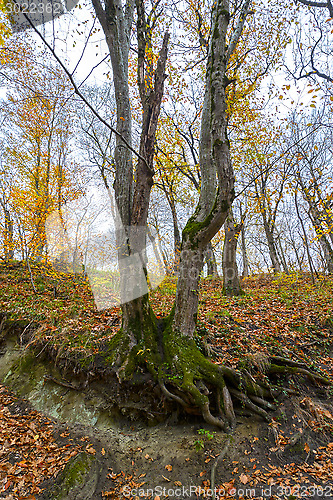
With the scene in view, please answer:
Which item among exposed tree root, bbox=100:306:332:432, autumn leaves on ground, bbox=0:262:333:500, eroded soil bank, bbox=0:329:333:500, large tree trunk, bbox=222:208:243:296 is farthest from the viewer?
large tree trunk, bbox=222:208:243:296

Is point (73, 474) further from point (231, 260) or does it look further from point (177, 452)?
point (231, 260)

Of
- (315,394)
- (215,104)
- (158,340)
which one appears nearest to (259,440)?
(315,394)

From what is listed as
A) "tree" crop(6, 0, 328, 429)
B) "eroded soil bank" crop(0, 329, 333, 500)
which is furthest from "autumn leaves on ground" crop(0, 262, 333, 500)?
"tree" crop(6, 0, 328, 429)

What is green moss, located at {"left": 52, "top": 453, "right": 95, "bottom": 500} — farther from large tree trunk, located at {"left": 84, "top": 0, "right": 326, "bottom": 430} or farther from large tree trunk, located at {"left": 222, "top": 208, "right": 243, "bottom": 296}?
large tree trunk, located at {"left": 222, "top": 208, "right": 243, "bottom": 296}

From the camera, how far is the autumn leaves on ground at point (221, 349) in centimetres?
306

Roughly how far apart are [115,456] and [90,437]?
539mm

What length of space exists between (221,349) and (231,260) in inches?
164

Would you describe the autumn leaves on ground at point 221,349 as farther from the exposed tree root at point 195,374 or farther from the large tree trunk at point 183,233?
the large tree trunk at point 183,233

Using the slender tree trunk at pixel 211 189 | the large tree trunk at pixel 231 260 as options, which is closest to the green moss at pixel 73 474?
the slender tree trunk at pixel 211 189

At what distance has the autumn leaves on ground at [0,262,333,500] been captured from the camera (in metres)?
3.06

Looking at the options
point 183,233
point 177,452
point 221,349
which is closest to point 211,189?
point 183,233

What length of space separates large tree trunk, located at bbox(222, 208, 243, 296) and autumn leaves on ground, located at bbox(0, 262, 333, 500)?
51 centimetres

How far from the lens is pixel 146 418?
391 centimetres

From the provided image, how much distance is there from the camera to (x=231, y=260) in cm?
822
